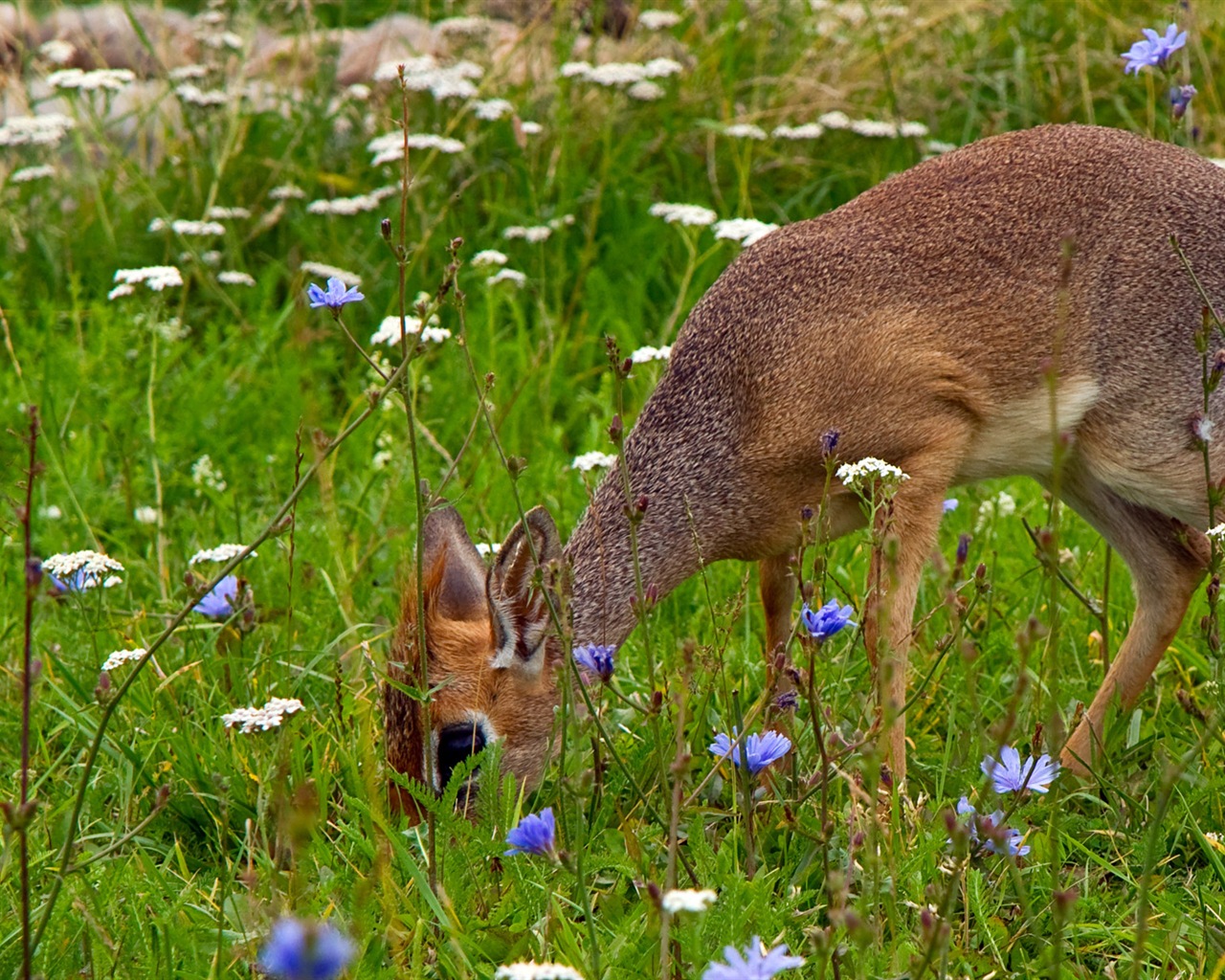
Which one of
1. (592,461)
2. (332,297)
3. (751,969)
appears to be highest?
(332,297)

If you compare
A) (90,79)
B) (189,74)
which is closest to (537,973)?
(90,79)

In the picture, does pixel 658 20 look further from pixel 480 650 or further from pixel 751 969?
pixel 751 969

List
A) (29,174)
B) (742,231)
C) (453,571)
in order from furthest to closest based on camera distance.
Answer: (29,174) → (742,231) → (453,571)

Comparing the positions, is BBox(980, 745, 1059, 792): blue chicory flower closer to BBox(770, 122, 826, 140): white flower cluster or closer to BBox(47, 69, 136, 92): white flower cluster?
BBox(770, 122, 826, 140): white flower cluster

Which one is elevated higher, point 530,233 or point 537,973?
point 537,973

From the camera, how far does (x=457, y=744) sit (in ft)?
11.4

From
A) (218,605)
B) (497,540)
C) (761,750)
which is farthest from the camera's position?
(497,540)

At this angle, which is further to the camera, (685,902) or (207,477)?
(207,477)

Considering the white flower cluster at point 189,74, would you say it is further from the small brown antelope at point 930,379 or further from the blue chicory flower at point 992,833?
the blue chicory flower at point 992,833

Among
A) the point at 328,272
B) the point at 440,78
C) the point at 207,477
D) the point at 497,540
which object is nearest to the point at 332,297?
the point at 497,540

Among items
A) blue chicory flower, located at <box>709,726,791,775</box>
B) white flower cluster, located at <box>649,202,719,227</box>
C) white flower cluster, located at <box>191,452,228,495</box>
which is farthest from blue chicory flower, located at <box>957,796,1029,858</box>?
white flower cluster, located at <box>191,452,228,495</box>

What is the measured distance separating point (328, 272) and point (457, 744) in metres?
2.74

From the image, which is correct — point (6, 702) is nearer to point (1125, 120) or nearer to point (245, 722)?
point (245, 722)

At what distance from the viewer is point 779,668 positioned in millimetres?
2436
